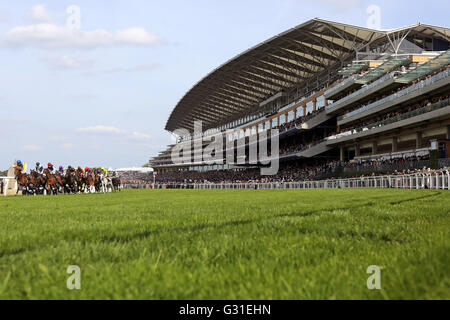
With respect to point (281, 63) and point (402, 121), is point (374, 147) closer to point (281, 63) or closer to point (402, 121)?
point (402, 121)

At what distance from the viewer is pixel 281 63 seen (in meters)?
63.7

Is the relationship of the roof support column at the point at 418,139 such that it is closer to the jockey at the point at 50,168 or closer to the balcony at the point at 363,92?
the balcony at the point at 363,92

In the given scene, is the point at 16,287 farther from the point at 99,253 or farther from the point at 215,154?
the point at 215,154

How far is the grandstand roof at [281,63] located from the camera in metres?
50.3

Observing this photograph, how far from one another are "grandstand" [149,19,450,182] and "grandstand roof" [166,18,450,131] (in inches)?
6.1

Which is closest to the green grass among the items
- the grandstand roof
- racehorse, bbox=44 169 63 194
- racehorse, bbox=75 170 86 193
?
racehorse, bbox=44 169 63 194

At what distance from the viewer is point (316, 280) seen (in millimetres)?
2346

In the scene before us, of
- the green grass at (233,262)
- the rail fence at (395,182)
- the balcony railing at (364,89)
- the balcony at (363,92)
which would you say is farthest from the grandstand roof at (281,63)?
the green grass at (233,262)

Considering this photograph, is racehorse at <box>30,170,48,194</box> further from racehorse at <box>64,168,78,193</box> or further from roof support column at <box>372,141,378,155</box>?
roof support column at <box>372,141,378,155</box>

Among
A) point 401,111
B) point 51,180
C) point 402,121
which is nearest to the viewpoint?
point 51,180

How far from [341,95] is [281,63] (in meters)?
13.5

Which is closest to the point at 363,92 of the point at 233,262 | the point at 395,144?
the point at 395,144

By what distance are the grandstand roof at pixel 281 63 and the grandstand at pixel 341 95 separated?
0.16m
